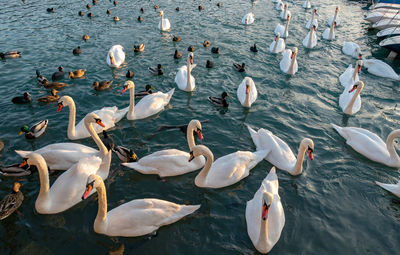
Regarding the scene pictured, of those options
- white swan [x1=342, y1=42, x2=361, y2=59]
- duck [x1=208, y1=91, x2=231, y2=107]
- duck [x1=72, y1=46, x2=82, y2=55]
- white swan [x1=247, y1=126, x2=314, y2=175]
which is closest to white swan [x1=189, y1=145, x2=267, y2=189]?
white swan [x1=247, y1=126, x2=314, y2=175]

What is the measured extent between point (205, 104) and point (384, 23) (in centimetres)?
1842

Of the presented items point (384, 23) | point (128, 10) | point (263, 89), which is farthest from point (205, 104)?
point (384, 23)

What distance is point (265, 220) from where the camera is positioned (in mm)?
6512

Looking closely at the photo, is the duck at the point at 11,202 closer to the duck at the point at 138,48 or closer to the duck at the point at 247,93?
the duck at the point at 247,93

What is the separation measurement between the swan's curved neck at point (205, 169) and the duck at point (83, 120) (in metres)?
4.06

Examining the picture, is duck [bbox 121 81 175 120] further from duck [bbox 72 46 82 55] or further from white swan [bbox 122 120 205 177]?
duck [bbox 72 46 82 55]

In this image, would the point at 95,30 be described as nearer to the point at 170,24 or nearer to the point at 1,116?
the point at 170,24

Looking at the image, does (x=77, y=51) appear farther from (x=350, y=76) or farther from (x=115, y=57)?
(x=350, y=76)

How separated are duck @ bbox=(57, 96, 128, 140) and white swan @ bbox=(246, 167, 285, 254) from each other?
584cm

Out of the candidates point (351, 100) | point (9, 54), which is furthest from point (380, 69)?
point (9, 54)

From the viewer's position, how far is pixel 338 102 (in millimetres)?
13617

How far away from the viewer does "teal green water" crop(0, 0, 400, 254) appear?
7.34m

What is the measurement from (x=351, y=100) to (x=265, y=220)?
823 cm

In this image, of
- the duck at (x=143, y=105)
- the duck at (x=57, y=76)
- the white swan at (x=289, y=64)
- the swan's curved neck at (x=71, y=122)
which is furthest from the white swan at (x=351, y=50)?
the duck at (x=57, y=76)
